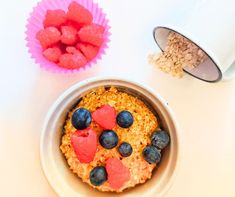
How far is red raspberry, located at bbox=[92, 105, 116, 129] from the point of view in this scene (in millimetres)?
998

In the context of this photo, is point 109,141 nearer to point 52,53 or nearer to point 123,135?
point 123,135

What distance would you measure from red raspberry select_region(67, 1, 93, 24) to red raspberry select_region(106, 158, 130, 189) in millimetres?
300

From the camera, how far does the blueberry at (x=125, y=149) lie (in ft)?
3.30

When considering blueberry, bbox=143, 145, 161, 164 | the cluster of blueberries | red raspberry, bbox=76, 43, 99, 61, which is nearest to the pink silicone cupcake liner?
red raspberry, bbox=76, 43, 99, 61

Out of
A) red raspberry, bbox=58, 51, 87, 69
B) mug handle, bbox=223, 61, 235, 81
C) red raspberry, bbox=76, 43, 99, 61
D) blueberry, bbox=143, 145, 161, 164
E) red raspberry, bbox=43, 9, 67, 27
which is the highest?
red raspberry, bbox=43, 9, 67, 27

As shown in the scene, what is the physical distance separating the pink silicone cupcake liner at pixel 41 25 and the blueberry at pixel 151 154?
224 mm

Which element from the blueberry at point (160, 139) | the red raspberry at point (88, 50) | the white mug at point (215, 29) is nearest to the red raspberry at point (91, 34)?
the red raspberry at point (88, 50)

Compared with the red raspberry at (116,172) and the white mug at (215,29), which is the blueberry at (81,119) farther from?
the white mug at (215,29)

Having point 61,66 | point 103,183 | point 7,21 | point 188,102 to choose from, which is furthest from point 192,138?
point 7,21

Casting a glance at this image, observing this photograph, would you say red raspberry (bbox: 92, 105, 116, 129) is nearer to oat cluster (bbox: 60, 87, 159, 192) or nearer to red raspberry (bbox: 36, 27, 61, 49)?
oat cluster (bbox: 60, 87, 159, 192)

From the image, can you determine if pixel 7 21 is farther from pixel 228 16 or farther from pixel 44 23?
pixel 228 16

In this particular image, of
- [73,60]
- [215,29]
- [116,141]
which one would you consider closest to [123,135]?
[116,141]

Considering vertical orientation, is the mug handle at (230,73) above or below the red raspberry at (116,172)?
above

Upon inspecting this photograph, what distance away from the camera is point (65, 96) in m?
1.00
